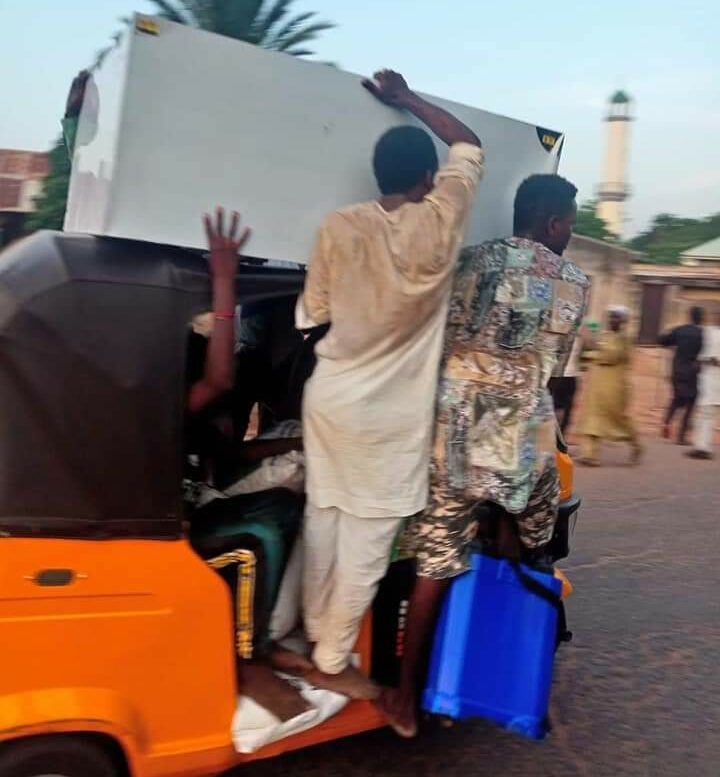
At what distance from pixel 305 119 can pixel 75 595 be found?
1445mm

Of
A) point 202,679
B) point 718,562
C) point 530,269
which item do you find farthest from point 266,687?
point 718,562

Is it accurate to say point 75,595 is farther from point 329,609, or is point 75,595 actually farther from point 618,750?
point 618,750

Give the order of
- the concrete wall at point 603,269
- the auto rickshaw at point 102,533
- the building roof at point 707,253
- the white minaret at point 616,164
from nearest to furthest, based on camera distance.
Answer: the auto rickshaw at point 102,533, the concrete wall at point 603,269, the building roof at point 707,253, the white minaret at point 616,164

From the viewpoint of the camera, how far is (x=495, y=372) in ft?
9.00

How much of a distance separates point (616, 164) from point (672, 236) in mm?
6828

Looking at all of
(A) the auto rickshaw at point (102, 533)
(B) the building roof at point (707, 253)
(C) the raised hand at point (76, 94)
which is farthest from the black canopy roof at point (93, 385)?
(B) the building roof at point (707, 253)

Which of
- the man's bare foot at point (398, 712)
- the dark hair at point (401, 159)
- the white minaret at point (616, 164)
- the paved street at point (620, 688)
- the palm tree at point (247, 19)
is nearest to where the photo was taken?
the dark hair at point (401, 159)

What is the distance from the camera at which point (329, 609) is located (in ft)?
8.91

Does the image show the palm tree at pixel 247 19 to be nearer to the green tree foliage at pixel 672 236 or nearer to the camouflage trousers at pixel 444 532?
the camouflage trousers at pixel 444 532

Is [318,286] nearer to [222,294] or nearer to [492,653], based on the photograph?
[222,294]

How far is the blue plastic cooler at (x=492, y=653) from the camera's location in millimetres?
2775

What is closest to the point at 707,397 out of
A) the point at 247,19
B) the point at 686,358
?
the point at 686,358

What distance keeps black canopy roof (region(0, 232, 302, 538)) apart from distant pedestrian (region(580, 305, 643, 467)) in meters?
7.37

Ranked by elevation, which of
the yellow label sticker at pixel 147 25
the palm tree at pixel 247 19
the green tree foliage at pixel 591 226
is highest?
the green tree foliage at pixel 591 226
